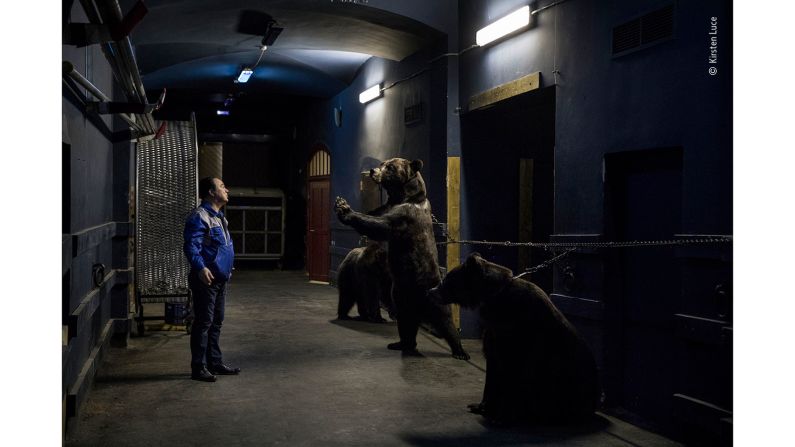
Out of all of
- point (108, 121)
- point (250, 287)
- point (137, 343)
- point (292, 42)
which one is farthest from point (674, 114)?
point (250, 287)

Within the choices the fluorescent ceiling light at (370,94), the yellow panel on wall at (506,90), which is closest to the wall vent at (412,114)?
the fluorescent ceiling light at (370,94)

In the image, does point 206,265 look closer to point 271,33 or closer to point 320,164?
point 271,33

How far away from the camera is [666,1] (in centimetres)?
492

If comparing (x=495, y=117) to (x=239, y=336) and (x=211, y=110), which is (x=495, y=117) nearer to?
(x=239, y=336)

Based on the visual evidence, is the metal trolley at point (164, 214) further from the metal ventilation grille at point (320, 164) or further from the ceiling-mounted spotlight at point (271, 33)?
the metal ventilation grille at point (320, 164)

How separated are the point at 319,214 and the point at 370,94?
168 inches

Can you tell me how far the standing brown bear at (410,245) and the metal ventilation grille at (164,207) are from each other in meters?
2.40

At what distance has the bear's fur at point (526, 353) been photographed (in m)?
4.88

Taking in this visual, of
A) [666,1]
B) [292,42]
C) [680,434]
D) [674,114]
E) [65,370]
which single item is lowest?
[680,434]

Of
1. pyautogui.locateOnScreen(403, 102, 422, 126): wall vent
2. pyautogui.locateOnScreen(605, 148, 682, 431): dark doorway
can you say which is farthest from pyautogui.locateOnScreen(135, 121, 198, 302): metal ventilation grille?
pyautogui.locateOnScreen(605, 148, 682, 431): dark doorway

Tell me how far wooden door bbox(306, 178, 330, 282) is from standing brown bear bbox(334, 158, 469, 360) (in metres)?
7.36

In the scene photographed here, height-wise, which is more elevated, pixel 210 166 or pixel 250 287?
pixel 210 166

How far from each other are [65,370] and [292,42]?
7148 mm

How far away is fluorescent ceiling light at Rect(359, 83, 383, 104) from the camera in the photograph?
445 inches
